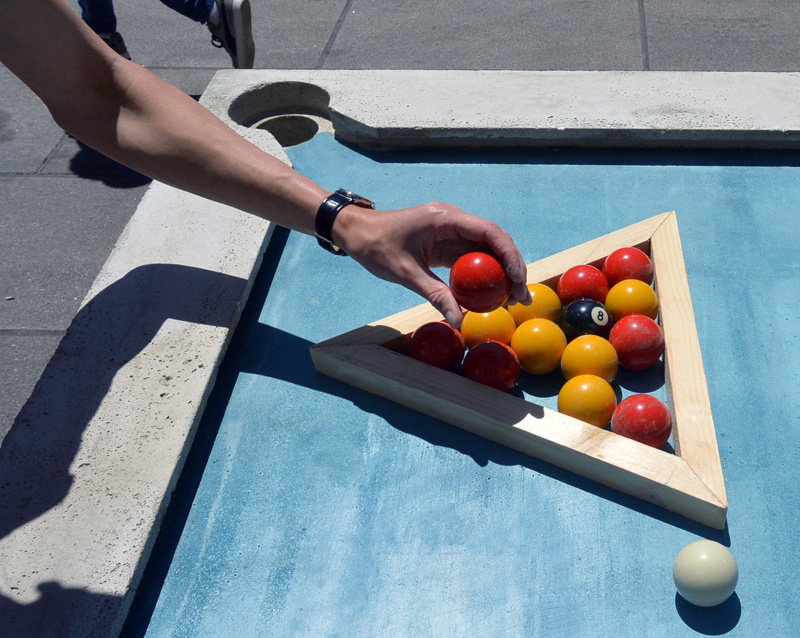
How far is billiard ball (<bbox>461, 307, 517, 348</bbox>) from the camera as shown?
9.11ft

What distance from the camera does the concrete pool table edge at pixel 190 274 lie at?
7.17 ft

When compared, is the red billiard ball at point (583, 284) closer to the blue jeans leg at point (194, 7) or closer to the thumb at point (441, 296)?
the thumb at point (441, 296)

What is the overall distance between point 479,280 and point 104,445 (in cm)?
141

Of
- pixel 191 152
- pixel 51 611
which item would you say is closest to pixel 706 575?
pixel 51 611

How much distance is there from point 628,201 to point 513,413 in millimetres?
1566

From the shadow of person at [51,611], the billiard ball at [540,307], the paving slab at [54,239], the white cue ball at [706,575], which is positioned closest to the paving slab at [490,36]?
the paving slab at [54,239]

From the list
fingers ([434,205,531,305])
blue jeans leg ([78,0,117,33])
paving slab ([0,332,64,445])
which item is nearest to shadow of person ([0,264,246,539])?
paving slab ([0,332,64,445])

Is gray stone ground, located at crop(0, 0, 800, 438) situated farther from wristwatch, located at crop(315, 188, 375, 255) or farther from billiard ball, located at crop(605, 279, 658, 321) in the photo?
billiard ball, located at crop(605, 279, 658, 321)

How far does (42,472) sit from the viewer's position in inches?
94.7

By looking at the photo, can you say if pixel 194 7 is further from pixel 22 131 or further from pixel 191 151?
pixel 191 151

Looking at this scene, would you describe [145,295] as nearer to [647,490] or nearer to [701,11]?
[647,490]

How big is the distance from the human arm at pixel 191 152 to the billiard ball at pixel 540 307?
0.37 m

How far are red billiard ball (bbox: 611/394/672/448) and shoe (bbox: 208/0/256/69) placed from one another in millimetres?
3994

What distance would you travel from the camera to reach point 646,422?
2355 mm
